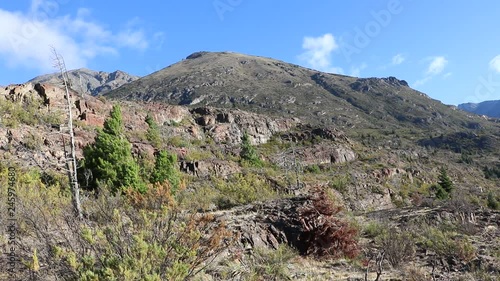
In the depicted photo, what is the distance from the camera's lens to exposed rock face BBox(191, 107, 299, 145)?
52094mm

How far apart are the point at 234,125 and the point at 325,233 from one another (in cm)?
4665

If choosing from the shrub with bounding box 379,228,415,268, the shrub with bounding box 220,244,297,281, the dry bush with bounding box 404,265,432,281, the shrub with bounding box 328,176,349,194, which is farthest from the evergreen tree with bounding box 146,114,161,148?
the dry bush with bounding box 404,265,432,281

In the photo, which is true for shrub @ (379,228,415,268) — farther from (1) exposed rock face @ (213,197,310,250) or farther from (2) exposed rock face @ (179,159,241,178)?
(2) exposed rock face @ (179,159,241,178)

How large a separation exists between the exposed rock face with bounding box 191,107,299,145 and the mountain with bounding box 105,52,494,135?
45557 mm

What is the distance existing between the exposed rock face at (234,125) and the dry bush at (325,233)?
132 feet

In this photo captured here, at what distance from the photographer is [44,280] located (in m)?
4.75

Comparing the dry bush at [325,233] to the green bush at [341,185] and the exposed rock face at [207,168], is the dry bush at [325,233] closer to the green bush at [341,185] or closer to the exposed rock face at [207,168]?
the exposed rock face at [207,168]

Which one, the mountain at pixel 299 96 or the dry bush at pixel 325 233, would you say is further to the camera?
the mountain at pixel 299 96

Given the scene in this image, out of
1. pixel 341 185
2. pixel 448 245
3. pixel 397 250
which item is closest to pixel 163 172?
pixel 397 250

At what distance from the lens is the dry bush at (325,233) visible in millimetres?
9398

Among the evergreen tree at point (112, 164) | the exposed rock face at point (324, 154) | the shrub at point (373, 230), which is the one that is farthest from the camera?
the exposed rock face at point (324, 154)

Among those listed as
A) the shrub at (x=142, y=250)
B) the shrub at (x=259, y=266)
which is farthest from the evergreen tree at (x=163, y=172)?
the shrub at (x=142, y=250)

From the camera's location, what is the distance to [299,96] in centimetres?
13150

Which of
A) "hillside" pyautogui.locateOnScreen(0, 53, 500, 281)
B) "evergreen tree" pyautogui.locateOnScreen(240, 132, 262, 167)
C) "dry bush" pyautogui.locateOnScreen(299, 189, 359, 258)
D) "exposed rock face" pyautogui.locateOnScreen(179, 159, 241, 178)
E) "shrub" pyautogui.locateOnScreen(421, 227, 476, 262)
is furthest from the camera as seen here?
"evergreen tree" pyautogui.locateOnScreen(240, 132, 262, 167)
